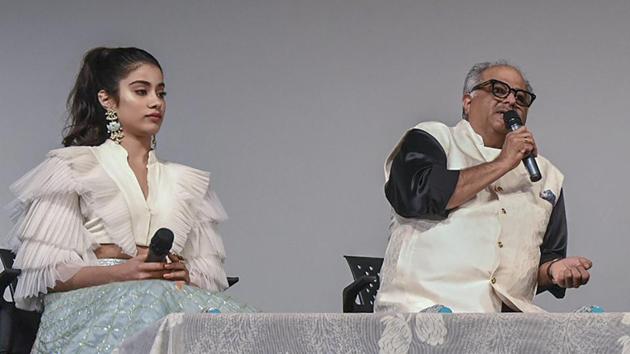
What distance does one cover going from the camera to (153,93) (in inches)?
111

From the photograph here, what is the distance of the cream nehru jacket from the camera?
2.38m

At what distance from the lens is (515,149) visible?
7.68 ft

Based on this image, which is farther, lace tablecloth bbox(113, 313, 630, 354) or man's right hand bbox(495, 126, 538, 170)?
man's right hand bbox(495, 126, 538, 170)

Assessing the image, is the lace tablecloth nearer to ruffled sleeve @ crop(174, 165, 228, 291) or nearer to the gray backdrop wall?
ruffled sleeve @ crop(174, 165, 228, 291)

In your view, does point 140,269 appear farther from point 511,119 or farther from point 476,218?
point 511,119

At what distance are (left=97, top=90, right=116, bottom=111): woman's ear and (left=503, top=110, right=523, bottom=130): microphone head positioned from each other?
965 mm

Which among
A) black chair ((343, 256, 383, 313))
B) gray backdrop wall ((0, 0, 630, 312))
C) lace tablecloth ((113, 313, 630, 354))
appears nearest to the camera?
lace tablecloth ((113, 313, 630, 354))

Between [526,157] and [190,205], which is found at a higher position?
[526,157]

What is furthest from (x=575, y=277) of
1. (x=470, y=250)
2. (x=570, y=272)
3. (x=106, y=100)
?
(x=106, y=100)

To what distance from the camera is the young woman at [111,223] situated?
2.39 m

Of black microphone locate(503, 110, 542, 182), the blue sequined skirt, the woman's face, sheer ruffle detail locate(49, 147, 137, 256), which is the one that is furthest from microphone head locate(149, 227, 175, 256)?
black microphone locate(503, 110, 542, 182)

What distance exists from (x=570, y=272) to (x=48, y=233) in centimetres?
117

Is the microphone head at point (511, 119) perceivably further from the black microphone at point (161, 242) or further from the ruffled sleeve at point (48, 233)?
the ruffled sleeve at point (48, 233)

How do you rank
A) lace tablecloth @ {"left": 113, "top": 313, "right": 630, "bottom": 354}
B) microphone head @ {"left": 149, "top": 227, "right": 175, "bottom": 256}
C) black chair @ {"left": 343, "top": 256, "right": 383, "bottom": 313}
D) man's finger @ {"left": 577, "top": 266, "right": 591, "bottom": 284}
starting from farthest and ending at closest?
black chair @ {"left": 343, "top": 256, "right": 383, "bottom": 313}, man's finger @ {"left": 577, "top": 266, "right": 591, "bottom": 284}, microphone head @ {"left": 149, "top": 227, "right": 175, "bottom": 256}, lace tablecloth @ {"left": 113, "top": 313, "right": 630, "bottom": 354}
